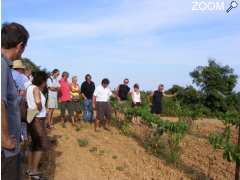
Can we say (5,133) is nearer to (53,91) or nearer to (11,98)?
(11,98)

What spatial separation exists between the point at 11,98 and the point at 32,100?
3.74 m

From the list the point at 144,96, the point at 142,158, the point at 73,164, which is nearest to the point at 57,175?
the point at 73,164

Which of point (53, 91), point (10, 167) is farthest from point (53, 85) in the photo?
point (10, 167)

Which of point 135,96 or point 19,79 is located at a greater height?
point 19,79

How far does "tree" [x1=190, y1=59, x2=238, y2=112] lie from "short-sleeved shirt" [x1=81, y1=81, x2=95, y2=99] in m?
9.12

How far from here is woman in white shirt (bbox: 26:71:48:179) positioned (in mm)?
7598

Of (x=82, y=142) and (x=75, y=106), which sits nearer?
(x=82, y=142)

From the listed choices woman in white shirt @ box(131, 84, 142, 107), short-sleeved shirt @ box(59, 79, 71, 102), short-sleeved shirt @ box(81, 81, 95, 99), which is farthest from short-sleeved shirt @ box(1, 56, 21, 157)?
woman in white shirt @ box(131, 84, 142, 107)

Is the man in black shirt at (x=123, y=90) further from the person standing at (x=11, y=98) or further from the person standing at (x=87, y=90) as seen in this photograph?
the person standing at (x=11, y=98)

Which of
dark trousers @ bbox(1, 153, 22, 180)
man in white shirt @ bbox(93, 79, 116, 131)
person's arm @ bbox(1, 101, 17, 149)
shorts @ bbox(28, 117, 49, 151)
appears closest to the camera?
person's arm @ bbox(1, 101, 17, 149)

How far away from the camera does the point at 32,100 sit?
7.71m

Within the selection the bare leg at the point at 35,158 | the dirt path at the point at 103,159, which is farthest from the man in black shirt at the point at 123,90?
the bare leg at the point at 35,158

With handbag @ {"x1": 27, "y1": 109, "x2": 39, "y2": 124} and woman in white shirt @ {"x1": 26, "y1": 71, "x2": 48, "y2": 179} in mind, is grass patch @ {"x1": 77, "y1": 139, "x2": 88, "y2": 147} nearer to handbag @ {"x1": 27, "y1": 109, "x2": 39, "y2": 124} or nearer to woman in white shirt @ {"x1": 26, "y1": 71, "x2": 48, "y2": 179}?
woman in white shirt @ {"x1": 26, "y1": 71, "x2": 48, "y2": 179}

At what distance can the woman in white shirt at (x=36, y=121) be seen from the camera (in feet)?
24.9
